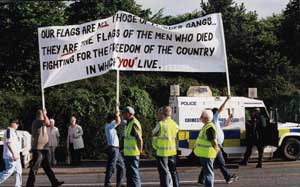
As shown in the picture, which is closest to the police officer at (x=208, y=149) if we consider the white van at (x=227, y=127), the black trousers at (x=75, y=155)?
the white van at (x=227, y=127)

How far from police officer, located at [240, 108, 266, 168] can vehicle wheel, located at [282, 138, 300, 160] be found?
5.36ft

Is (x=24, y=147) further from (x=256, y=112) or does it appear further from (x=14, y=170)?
(x=256, y=112)

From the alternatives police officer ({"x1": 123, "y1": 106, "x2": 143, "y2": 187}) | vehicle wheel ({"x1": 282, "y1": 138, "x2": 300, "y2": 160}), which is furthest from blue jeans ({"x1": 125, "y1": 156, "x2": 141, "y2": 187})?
vehicle wheel ({"x1": 282, "y1": 138, "x2": 300, "y2": 160})

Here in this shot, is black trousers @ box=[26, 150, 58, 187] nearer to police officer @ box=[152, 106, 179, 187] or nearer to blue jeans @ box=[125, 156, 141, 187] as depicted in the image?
blue jeans @ box=[125, 156, 141, 187]

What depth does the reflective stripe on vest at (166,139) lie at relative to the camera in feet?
41.8

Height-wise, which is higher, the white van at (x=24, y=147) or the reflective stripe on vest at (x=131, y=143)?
the reflective stripe on vest at (x=131, y=143)

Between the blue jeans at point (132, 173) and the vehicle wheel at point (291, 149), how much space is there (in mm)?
9251

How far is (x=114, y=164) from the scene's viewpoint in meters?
14.0

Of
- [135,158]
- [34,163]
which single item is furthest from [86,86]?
[135,158]

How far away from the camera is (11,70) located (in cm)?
2944

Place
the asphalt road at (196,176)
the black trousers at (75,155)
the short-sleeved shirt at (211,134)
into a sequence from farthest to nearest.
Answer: the black trousers at (75,155)
the asphalt road at (196,176)
the short-sleeved shirt at (211,134)

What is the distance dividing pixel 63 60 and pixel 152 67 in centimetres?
245

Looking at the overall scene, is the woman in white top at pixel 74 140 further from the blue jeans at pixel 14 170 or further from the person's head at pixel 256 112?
the blue jeans at pixel 14 170

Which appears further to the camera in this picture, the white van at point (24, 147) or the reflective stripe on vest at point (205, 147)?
the white van at point (24, 147)
